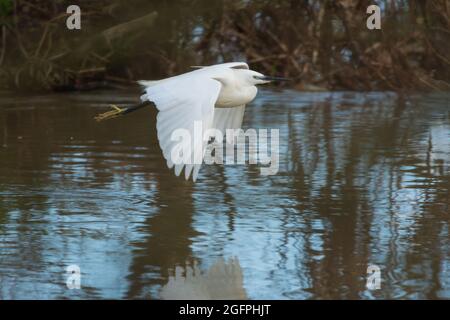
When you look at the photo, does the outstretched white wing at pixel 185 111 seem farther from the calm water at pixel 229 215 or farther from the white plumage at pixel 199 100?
the calm water at pixel 229 215

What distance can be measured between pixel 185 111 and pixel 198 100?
108 millimetres

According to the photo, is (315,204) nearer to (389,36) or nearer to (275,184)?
(275,184)

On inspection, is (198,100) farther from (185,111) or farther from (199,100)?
(185,111)

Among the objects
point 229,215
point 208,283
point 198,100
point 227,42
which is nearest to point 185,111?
point 198,100

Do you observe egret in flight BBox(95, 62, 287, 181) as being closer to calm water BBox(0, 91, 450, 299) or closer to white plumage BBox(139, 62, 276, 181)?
white plumage BBox(139, 62, 276, 181)

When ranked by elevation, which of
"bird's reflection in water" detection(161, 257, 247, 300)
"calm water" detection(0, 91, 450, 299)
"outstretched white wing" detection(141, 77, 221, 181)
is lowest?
"bird's reflection in water" detection(161, 257, 247, 300)

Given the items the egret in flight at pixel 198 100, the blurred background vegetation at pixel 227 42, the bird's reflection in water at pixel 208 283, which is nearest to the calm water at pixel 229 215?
the bird's reflection in water at pixel 208 283

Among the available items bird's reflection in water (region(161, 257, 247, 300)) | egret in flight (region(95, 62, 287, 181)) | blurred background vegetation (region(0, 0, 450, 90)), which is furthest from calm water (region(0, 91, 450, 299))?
blurred background vegetation (region(0, 0, 450, 90))

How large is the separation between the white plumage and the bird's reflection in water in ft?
1.50

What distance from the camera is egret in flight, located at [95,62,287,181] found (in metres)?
5.55

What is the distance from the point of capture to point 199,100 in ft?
18.9

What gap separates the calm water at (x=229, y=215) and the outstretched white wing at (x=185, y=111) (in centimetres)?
51

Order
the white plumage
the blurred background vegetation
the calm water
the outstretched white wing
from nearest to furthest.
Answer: the calm water
the outstretched white wing
the white plumage
the blurred background vegetation

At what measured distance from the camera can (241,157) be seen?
334 inches
